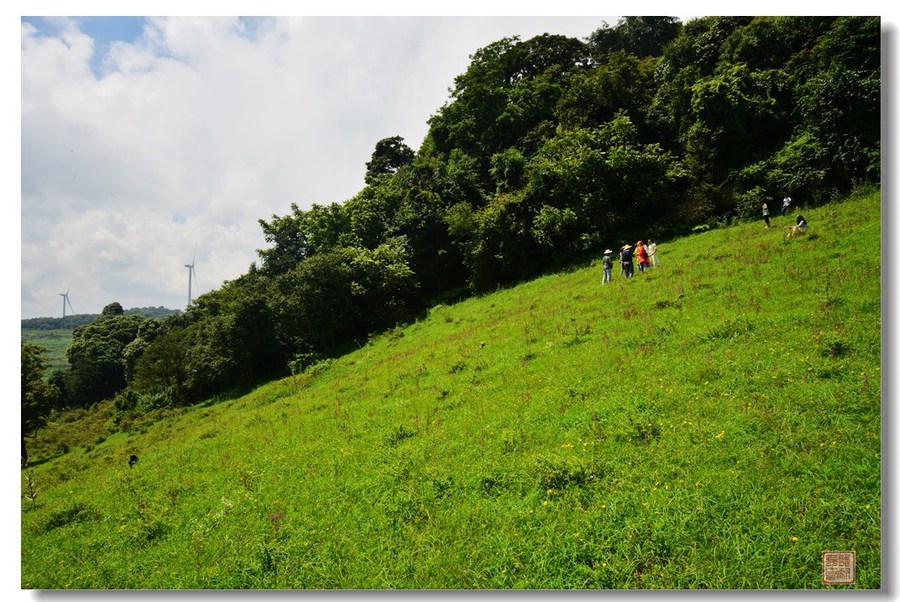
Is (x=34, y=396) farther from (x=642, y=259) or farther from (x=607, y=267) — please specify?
(x=642, y=259)

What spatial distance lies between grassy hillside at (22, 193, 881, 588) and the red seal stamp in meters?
0.13

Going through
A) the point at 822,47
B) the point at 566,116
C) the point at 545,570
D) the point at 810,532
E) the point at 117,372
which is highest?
the point at 566,116

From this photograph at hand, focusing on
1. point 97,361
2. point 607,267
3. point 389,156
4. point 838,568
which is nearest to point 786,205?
point 607,267

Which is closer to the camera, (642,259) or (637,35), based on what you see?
(642,259)

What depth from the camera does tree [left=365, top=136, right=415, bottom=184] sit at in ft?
184

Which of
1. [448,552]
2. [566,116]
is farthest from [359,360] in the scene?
[566,116]

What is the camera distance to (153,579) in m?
6.76

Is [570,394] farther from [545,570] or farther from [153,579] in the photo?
[153,579]

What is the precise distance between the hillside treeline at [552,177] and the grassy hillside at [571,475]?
14773 mm

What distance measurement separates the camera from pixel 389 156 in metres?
57.0

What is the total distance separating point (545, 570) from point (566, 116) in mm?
38520

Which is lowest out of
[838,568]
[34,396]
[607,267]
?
[34,396]

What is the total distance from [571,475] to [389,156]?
5684 centimetres

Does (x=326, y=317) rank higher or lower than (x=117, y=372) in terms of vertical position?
higher
